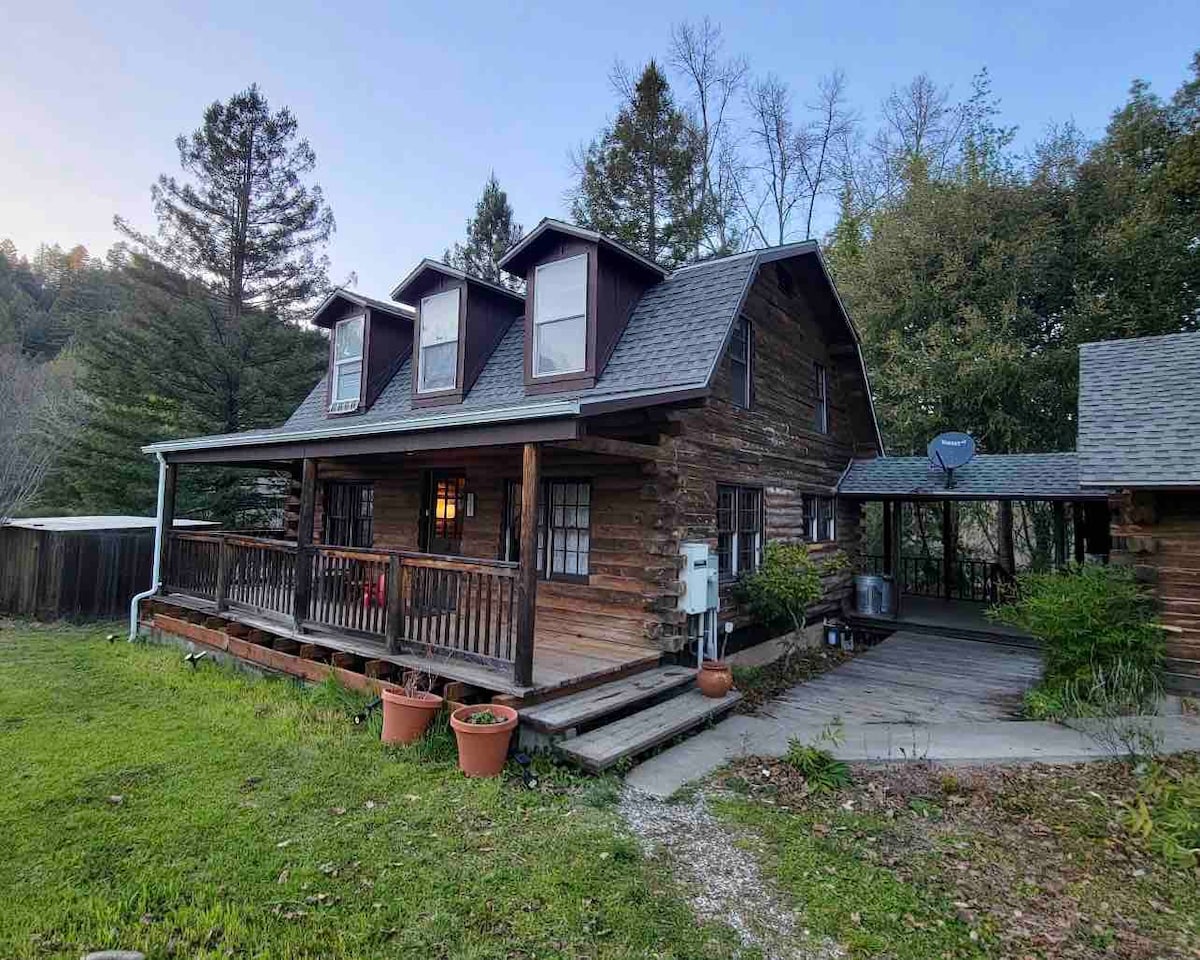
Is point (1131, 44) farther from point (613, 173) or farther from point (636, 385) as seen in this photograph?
point (636, 385)

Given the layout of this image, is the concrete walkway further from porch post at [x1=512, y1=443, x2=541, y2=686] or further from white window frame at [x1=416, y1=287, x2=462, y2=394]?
white window frame at [x1=416, y1=287, x2=462, y2=394]

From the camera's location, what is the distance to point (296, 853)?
3.75 meters

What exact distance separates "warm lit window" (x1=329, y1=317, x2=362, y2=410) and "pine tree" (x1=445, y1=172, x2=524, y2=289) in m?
14.3

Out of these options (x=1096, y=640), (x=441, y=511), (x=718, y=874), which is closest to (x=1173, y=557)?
(x=1096, y=640)

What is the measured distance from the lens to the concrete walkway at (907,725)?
5527 mm

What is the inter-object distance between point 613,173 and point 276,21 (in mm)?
11623

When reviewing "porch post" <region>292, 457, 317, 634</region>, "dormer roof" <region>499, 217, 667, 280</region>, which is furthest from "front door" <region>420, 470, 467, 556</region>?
"dormer roof" <region>499, 217, 667, 280</region>

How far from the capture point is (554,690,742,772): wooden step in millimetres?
5039

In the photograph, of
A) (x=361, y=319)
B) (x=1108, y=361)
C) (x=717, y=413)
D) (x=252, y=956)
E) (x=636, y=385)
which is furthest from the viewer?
(x=361, y=319)

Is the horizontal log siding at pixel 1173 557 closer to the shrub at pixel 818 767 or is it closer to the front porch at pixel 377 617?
the shrub at pixel 818 767

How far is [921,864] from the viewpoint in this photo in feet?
12.6

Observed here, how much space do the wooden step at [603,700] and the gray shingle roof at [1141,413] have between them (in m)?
5.66

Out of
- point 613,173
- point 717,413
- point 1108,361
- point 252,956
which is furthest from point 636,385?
point 613,173

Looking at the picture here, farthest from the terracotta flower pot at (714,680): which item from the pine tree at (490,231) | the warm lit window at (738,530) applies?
the pine tree at (490,231)
